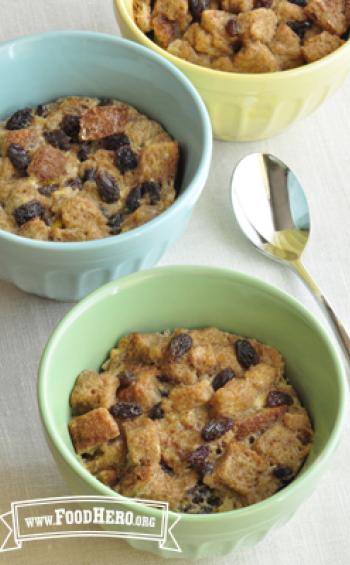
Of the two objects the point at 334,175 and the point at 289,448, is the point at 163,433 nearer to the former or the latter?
the point at 289,448

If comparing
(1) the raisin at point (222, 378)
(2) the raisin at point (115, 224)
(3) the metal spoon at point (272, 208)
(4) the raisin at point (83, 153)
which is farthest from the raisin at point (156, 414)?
(4) the raisin at point (83, 153)

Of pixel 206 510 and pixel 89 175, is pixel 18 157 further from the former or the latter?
pixel 206 510

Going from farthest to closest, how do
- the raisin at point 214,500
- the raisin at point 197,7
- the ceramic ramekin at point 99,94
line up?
the raisin at point 197,7 < the ceramic ramekin at point 99,94 < the raisin at point 214,500

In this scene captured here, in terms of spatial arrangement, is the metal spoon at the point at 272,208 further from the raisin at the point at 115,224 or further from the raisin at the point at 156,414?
the raisin at the point at 156,414

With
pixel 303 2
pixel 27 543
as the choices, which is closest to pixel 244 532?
pixel 27 543

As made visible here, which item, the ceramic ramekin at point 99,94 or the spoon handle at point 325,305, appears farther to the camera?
the spoon handle at point 325,305

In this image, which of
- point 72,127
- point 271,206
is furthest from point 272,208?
point 72,127
